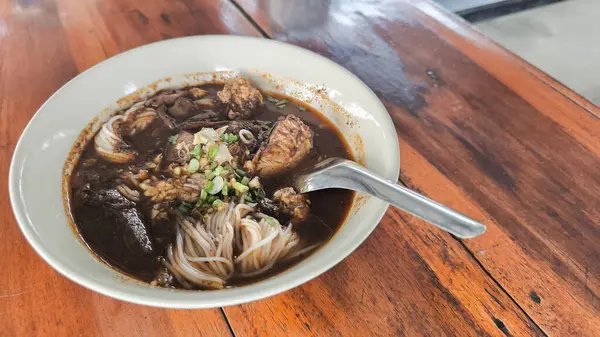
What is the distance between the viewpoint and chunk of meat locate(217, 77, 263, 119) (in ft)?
6.10

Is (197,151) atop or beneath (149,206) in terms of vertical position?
atop

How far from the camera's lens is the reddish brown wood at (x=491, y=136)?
4.71 ft

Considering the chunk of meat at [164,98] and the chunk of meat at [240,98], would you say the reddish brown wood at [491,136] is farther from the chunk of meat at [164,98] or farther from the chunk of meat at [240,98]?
the chunk of meat at [164,98]

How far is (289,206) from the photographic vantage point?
1.51 metres

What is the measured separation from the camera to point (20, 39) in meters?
2.41

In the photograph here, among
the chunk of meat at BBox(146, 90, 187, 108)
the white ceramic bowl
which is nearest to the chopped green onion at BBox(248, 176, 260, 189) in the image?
the white ceramic bowl

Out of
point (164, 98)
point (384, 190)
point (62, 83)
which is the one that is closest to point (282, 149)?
point (384, 190)

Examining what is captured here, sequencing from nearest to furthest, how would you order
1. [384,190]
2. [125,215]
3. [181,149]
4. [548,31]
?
[384,190]
[125,215]
[181,149]
[548,31]

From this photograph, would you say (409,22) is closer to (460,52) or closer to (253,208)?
(460,52)

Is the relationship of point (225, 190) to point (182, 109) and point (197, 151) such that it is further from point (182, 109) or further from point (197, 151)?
point (182, 109)

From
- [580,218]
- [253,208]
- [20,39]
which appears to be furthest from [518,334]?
[20,39]

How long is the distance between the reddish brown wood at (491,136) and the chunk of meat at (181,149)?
75 centimetres

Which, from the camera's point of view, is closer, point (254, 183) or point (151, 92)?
point (254, 183)

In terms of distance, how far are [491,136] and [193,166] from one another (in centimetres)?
129
